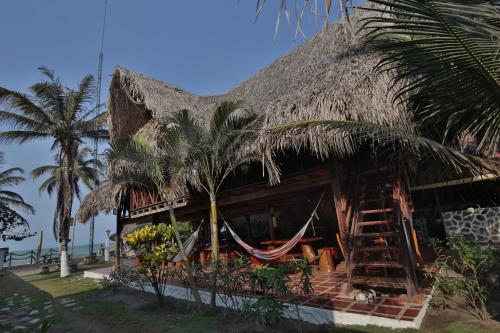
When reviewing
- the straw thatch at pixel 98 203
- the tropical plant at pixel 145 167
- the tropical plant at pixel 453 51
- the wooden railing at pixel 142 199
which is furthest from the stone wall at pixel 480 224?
the straw thatch at pixel 98 203

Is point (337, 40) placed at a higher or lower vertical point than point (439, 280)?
higher

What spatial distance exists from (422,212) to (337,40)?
472 centimetres

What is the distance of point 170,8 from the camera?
362cm

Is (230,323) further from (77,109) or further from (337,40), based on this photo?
(77,109)

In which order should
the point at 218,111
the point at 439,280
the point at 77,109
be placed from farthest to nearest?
1. the point at 77,109
2. the point at 218,111
3. the point at 439,280

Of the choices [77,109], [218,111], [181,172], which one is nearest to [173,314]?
[181,172]

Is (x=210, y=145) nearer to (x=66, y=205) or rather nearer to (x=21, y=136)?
(x=66, y=205)

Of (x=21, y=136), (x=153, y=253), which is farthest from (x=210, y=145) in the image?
(x=21, y=136)

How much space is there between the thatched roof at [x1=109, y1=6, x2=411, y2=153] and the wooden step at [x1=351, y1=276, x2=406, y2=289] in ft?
5.85

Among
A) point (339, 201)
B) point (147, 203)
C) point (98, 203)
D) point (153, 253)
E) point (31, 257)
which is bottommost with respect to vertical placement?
point (153, 253)

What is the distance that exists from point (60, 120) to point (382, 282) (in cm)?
1084

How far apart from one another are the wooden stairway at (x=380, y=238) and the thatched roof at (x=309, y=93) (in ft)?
3.12

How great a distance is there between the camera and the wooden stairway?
11.1 feet

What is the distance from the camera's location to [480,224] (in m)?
5.31
